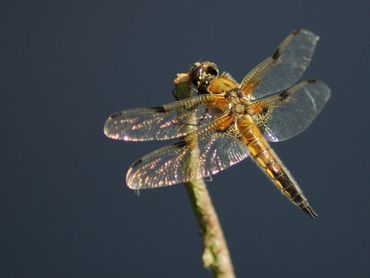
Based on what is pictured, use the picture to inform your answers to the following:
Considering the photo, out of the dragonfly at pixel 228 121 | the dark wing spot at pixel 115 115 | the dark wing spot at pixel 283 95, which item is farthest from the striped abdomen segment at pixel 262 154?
the dark wing spot at pixel 115 115

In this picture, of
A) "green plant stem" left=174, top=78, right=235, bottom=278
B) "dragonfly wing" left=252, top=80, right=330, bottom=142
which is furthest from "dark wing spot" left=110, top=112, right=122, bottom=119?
"green plant stem" left=174, top=78, right=235, bottom=278

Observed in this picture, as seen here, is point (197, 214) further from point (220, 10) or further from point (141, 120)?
point (220, 10)

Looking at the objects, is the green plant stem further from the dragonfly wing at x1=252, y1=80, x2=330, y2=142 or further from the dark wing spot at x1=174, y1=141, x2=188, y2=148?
the dragonfly wing at x1=252, y1=80, x2=330, y2=142

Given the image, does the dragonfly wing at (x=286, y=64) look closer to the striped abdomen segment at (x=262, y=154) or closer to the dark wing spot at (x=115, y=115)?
the striped abdomen segment at (x=262, y=154)

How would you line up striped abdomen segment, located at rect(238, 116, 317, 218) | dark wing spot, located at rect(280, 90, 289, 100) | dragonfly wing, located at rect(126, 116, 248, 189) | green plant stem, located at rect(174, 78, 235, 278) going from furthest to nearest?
dark wing spot, located at rect(280, 90, 289, 100)
striped abdomen segment, located at rect(238, 116, 317, 218)
dragonfly wing, located at rect(126, 116, 248, 189)
green plant stem, located at rect(174, 78, 235, 278)

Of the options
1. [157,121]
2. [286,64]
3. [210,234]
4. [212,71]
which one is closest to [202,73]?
[212,71]

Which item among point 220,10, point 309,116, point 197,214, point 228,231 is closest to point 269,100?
point 309,116

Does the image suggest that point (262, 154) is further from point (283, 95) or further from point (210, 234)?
point (210, 234)
